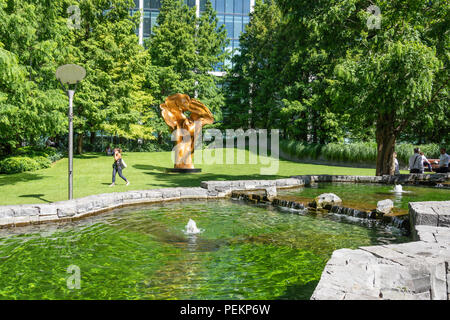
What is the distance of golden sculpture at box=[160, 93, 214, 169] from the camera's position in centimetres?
1884

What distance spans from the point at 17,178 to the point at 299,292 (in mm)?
15424

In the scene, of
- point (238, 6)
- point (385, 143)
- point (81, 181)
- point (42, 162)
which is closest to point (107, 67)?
point (42, 162)

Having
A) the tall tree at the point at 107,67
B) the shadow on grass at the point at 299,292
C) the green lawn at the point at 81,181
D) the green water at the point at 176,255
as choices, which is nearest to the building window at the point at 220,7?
the tall tree at the point at 107,67

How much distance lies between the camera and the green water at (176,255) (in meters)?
4.95

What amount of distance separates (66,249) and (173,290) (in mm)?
2958

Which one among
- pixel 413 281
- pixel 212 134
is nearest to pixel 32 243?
pixel 413 281

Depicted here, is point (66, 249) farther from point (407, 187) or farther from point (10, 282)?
point (407, 187)

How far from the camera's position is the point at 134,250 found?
22.1 feet

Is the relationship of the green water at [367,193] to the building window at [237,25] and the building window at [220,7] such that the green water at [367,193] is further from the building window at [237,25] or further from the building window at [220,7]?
the building window at [220,7]

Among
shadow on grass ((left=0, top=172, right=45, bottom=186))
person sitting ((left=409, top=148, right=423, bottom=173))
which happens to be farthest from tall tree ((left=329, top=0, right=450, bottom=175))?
shadow on grass ((left=0, top=172, right=45, bottom=186))

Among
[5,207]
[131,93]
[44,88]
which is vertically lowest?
[5,207]

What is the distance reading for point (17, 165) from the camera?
60.1 ft

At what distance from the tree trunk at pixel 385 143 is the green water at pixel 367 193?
4.66 feet
